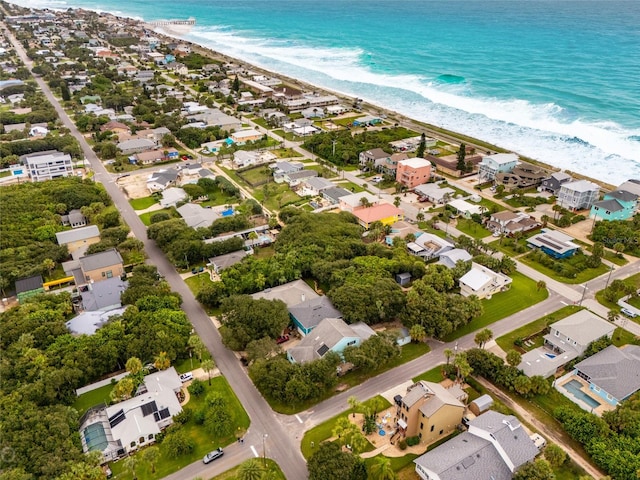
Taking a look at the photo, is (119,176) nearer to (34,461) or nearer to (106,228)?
(106,228)

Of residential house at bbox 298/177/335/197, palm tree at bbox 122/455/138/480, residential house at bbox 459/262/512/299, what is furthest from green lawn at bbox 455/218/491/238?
palm tree at bbox 122/455/138/480

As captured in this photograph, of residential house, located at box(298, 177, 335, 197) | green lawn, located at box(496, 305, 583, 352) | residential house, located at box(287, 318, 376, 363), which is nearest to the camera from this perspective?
residential house, located at box(287, 318, 376, 363)

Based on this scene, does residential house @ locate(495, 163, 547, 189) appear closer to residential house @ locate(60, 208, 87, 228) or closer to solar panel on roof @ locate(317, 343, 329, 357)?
solar panel on roof @ locate(317, 343, 329, 357)

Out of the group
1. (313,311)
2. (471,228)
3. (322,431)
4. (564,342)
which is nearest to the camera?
(322,431)

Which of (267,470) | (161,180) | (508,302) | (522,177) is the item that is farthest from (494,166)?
(267,470)

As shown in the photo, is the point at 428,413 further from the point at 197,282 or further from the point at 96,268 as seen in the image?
the point at 96,268
